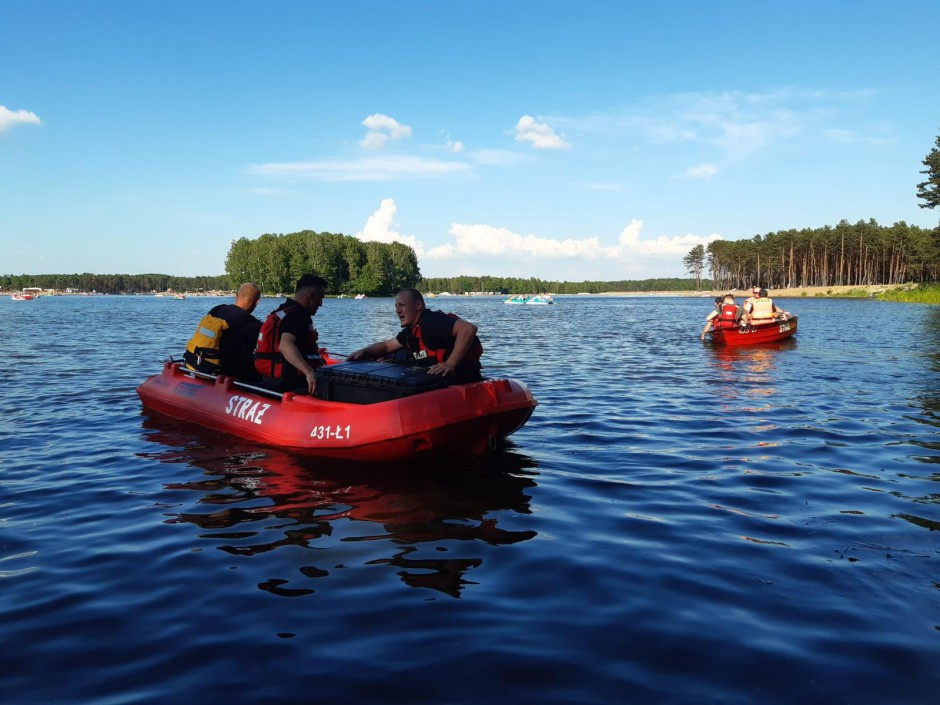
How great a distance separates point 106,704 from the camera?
10.6 feet

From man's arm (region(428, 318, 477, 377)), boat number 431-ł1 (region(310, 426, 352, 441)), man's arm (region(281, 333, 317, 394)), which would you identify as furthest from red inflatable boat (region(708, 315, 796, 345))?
boat number 431-ł1 (region(310, 426, 352, 441))

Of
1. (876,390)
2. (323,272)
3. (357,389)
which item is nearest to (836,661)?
(357,389)

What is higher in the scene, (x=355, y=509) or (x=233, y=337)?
(x=233, y=337)

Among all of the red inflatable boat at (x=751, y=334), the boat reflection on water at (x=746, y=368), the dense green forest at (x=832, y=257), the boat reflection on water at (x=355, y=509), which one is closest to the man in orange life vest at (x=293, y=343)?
the boat reflection on water at (x=355, y=509)

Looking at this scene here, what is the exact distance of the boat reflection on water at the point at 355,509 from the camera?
200 inches

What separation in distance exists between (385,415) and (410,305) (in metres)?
1.50

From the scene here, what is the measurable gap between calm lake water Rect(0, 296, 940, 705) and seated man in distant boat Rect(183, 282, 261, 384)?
113 cm

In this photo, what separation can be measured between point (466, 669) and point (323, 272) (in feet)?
430

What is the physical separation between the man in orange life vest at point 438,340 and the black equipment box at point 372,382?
19cm

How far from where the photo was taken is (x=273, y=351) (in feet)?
31.0

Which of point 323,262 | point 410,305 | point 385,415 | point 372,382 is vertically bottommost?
point 385,415

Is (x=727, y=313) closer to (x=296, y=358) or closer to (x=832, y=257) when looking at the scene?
(x=296, y=358)

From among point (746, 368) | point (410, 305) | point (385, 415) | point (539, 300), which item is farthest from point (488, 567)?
point (539, 300)

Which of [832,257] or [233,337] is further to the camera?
[832,257]
